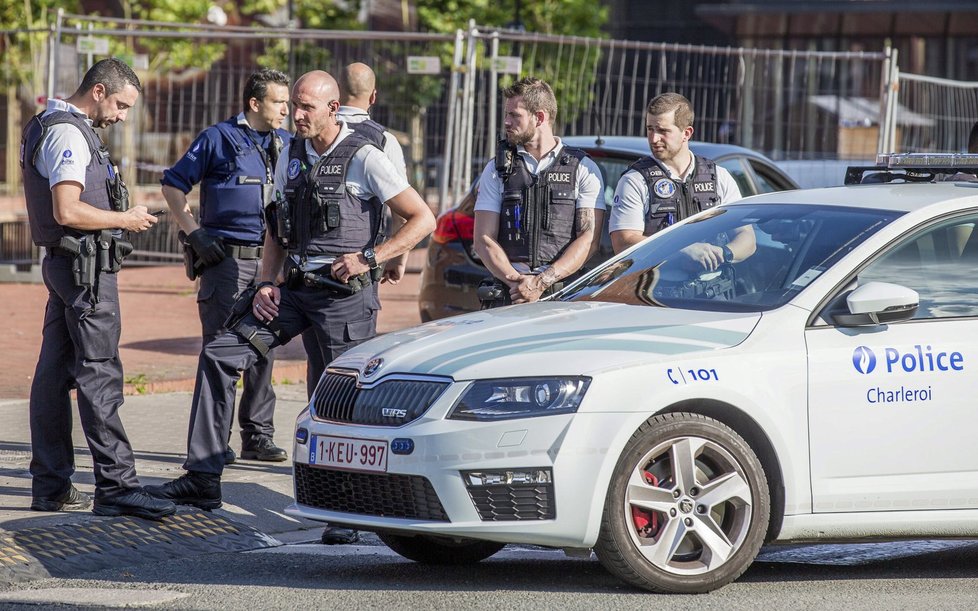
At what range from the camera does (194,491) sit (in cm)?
664

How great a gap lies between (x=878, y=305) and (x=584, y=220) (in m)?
2.10

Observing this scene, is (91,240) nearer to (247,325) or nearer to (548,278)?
(247,325)

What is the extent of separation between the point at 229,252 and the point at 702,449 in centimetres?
323

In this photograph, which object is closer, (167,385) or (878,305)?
(878,305)

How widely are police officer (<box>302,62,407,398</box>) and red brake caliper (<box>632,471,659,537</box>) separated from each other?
6.54ft

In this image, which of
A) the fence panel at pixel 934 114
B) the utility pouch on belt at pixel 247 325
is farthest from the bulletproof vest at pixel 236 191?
the fence panel at pixel 934 114

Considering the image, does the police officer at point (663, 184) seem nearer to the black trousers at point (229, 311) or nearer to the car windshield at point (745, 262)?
the car windshield at point (745, 262)

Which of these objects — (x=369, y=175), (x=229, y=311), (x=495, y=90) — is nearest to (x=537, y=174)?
(x=369, y=175)

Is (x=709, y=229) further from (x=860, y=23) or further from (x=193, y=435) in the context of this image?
(x=860, y=23)

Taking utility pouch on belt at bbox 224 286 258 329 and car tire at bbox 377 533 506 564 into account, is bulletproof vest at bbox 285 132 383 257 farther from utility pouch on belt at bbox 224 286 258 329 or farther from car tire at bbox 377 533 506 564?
car tire at bbox 377 533 506 564

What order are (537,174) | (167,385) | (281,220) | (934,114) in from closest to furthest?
1. (281,220)
2. (537,174)
3. (167,385)
4. (934,114)

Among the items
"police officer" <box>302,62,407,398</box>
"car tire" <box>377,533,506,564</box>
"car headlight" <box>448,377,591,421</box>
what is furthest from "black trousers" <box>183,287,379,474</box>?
"car headlight" <box>448,377,591,421</box>

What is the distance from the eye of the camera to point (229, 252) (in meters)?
7.79

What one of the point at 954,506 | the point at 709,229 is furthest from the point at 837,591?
the point at 709,229
